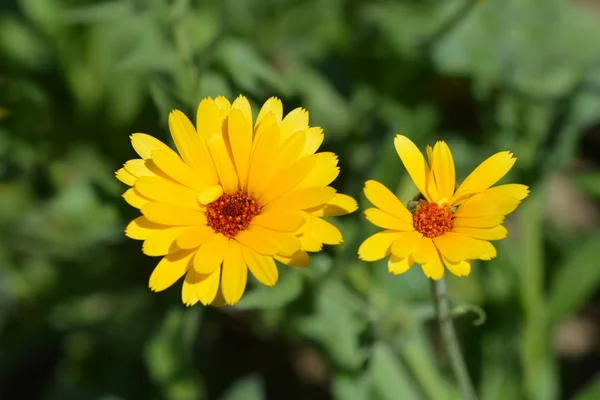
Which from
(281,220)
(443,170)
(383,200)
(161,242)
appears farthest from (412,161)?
(161,242)

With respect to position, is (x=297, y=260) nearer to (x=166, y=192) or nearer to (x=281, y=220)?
(x=281, y=220)

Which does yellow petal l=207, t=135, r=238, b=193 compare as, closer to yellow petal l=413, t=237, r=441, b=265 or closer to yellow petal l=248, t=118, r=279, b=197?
yellow petal l=248, t=118, r=279, b=197

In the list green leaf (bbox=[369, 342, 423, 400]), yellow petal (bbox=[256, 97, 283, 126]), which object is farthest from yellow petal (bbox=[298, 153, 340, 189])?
green leaf (bbox=[369, 342, 423, 400])

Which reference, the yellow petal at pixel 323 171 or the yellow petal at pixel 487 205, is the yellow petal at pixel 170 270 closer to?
the yellow petal at pixel 323 171

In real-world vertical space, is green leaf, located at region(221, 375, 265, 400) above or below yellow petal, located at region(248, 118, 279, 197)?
below

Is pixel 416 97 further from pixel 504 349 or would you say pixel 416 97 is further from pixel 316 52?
pixel 504 349
